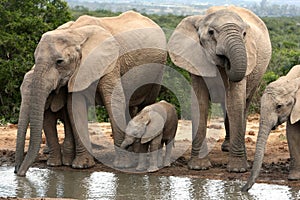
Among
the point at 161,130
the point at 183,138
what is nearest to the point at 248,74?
the point at 161,130

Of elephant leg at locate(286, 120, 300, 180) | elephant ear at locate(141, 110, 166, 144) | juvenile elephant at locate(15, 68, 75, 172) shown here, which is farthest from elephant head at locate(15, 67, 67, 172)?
elephant leg at locate(286, 120, 300, 180)

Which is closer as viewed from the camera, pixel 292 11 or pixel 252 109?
pixel 252 109

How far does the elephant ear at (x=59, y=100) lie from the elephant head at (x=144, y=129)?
0.81 metres

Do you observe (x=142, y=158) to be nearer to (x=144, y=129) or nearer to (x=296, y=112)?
(x=144, y=129)

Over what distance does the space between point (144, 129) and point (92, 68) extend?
92cm

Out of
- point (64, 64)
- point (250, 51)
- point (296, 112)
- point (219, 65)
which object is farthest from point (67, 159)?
point (296, 112)

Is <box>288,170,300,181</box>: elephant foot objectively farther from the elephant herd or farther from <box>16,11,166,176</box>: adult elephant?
<box>16,11,166,176</box>: adult elephant

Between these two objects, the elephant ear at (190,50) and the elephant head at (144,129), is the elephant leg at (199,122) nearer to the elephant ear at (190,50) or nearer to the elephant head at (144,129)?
the elephant ear at (190,50)

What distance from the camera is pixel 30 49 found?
1432 centimetres

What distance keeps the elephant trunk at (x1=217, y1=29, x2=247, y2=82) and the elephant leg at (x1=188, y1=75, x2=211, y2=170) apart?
829 millimetres

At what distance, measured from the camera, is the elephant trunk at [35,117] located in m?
8.48

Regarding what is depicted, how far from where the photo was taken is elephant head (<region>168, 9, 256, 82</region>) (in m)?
8.41

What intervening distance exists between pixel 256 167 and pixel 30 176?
104 inches

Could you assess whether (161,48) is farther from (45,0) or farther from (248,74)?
(45,0)
